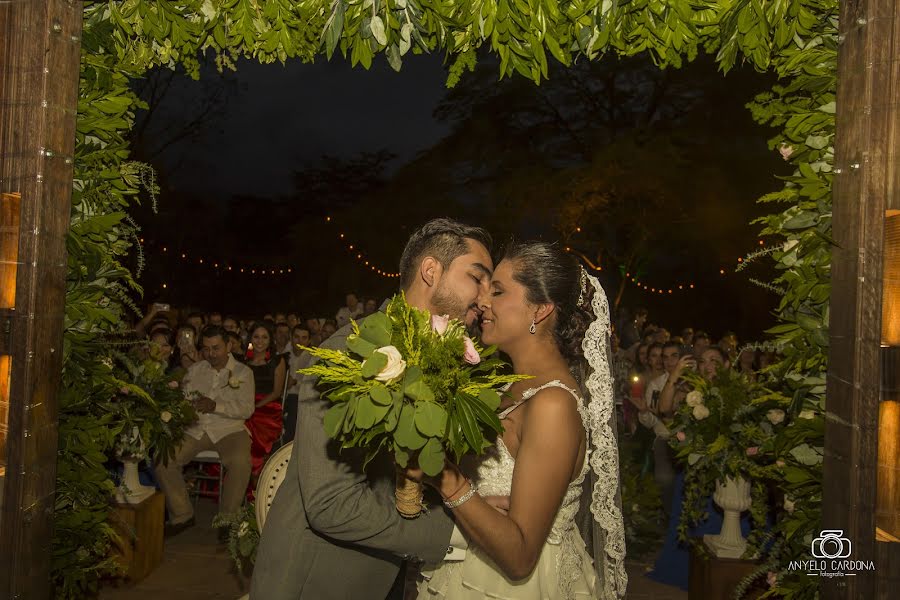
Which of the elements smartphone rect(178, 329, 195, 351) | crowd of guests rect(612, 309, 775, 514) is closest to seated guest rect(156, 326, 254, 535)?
smartphone rect(178, 329, 195, 351)

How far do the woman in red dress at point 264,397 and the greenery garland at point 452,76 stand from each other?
12.5ft

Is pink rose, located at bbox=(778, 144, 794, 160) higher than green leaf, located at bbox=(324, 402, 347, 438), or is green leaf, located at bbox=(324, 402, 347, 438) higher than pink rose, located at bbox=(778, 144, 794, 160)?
pink rose, located at bbox=(778, 144, 794, 160)

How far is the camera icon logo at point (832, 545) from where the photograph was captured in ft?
9.00

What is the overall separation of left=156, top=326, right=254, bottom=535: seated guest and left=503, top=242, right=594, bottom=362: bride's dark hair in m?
4.57

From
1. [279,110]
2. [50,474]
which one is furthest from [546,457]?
[279,110]

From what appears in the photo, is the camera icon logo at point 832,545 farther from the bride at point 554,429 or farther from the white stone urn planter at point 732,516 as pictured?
the white stone urn planter at point 732,516

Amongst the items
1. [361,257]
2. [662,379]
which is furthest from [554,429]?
[361,257]

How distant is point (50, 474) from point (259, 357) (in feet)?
17.6

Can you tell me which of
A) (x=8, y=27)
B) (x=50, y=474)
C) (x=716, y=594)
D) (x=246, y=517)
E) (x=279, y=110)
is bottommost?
(x=716, y=594)

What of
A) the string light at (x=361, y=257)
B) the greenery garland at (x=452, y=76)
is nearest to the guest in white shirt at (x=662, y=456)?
the greenery garland at (x=452, y=76)

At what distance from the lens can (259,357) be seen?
8508 millimetres

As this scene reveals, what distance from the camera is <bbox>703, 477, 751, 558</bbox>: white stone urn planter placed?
16.5ft

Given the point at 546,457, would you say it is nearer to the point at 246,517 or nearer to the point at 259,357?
the point at 246,517

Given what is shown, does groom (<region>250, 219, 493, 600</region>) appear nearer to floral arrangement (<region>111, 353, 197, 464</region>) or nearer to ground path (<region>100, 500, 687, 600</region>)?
floral arrangement (<region>111, 353, 197, 464</region>)
